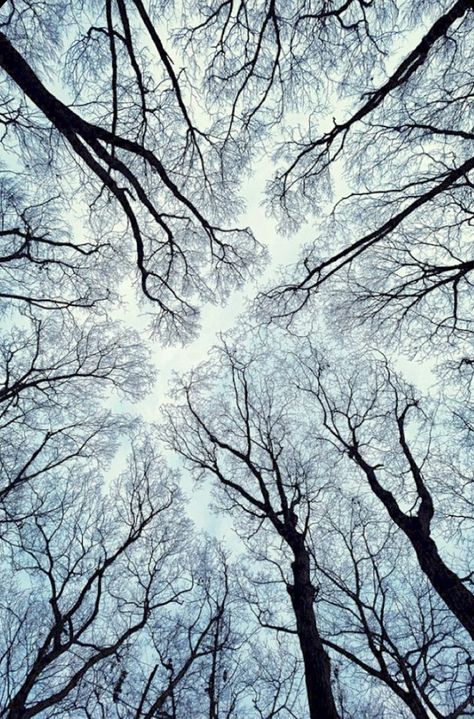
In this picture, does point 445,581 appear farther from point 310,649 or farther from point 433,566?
point 310,649

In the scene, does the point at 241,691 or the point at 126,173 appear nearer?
the point at 126,173

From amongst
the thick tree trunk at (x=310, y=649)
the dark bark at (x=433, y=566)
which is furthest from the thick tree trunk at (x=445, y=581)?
the thick tree trunk at (x=310, y=649)

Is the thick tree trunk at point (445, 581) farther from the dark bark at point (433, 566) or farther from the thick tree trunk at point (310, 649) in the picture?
the thick tree trunk at point (310, 649)

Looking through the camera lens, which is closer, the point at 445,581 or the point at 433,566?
the point at 445,581

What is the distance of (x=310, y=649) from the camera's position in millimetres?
4762

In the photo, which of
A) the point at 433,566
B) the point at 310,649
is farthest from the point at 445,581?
the point at 310,649

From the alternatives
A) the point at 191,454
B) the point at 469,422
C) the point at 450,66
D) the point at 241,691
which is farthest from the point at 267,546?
the point at 450,66

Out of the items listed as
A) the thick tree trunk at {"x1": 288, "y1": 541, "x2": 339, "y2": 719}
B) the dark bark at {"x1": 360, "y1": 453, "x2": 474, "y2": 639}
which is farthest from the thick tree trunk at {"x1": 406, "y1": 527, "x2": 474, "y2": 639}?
the thick tree trunk at {"x1": 288, "y1": 541, "x2": 339, "y2": 719}

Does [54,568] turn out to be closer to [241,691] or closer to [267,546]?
[267,546]

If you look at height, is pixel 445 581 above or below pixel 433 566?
below

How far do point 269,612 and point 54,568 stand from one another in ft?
17.5

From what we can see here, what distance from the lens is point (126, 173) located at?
3516mm

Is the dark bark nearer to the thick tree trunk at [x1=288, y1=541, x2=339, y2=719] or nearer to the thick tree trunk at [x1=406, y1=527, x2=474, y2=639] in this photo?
the thick tree trunk at [x1=406, y1=527, x2=474, y2=639]

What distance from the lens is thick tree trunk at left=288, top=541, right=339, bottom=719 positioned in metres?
4.16
